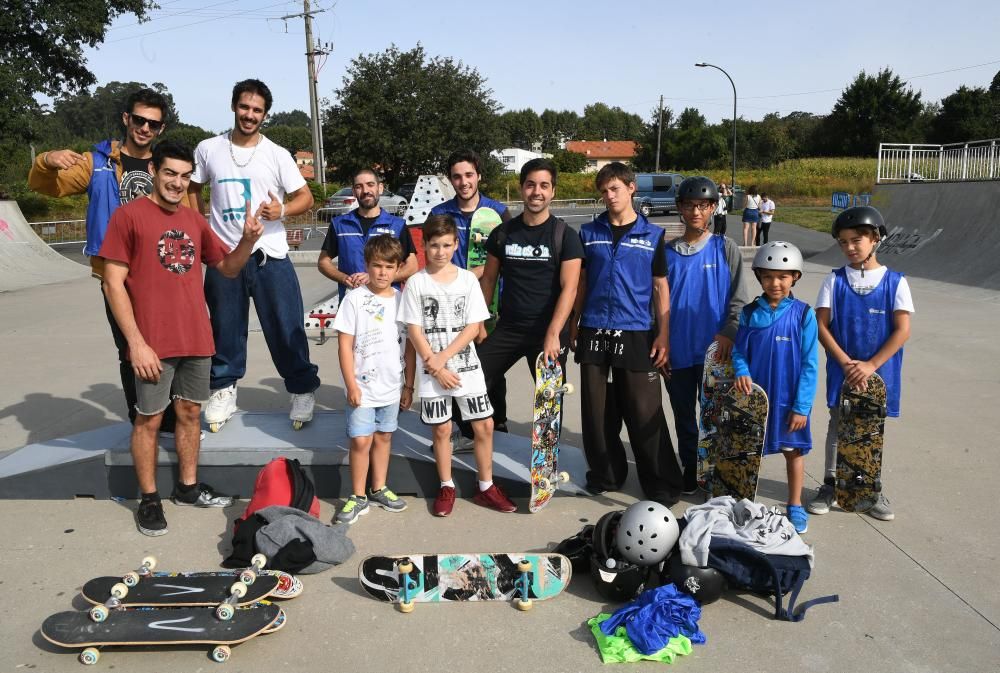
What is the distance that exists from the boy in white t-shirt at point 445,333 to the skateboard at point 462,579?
35.2 inches

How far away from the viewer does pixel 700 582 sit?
319cm

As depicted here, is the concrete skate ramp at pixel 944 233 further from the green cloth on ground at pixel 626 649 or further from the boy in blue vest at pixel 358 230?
the green cloth on ground at pixel 626 649

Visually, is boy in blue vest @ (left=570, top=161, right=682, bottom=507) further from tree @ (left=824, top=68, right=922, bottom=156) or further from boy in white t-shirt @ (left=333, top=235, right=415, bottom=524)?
tree @ (left=824, top=68, right=922, bottom=156)

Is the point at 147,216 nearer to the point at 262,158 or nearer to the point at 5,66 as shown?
the point at 262,158

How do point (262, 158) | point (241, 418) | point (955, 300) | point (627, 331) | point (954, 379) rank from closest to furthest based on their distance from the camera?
point (627, 331) → point (262, 158) → point (241, 418) → point (954, 379) → point (955, 300)

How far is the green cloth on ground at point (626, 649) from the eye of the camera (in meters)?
2.86

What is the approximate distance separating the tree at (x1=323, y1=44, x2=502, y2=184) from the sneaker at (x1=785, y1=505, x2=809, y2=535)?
3536 cm

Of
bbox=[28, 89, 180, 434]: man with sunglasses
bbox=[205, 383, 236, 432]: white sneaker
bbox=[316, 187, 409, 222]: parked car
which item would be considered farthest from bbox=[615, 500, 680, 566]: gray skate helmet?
bbox=[316, 187, 409, 222]: parked car

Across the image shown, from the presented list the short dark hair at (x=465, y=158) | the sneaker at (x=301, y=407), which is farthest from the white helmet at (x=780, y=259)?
the sneaker at (x=301, y=407)

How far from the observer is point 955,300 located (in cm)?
1140

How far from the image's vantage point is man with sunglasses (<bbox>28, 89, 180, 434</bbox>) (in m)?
4.21

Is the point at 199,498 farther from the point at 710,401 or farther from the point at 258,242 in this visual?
the point at 710,401

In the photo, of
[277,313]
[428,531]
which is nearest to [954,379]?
[428,531]

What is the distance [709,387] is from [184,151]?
123 inches
